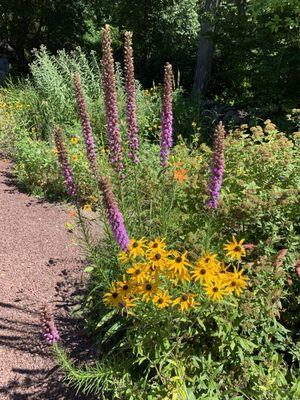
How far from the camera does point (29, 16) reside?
13.9 meters

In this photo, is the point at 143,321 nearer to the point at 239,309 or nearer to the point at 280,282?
the point at 239,309

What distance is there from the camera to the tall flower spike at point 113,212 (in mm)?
2498

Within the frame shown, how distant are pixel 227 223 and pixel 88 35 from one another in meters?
13.0

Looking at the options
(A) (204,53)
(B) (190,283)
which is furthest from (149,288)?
(A) (204,53)

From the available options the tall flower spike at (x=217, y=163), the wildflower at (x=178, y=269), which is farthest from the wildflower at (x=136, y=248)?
the tall flower spike at (x=217, y=163)

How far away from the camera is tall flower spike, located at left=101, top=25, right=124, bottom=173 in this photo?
258 cm

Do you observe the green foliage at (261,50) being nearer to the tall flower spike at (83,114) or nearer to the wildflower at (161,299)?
the tall flower spike at (83,114)

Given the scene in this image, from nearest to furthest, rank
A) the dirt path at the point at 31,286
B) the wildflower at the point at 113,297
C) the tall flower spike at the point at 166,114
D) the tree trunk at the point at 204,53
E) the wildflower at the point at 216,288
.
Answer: the wildflower at the point at 216,288 < the wildflower at the point at 113,297 < the tall flower spike at the point at 166,114 < the dirt path at the point at 31,286 < the tree trunk at the point at 204,53

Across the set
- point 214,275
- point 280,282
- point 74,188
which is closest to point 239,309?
point 280,282

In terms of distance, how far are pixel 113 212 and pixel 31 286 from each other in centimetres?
180

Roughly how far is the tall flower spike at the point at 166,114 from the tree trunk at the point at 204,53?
7069mm

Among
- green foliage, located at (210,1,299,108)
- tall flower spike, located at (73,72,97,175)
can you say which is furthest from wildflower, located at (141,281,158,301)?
green foliage, located at (210,1,299,108)

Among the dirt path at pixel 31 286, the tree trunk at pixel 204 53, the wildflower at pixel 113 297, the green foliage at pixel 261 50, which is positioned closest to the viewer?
the wildflower at pixel 113 297

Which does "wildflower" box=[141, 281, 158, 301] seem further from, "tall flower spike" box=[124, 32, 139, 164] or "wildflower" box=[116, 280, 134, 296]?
"tall flower spike" box=[124, 32, 139, 164]
